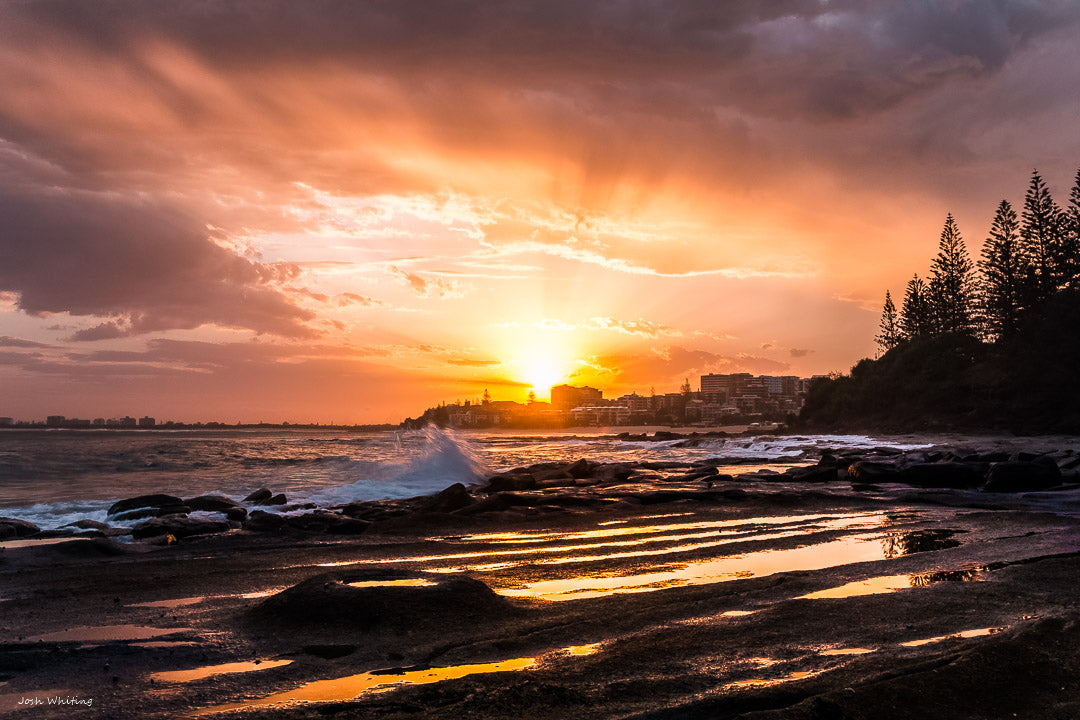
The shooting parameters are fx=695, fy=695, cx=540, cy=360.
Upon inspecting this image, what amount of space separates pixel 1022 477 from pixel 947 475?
7.22 feet

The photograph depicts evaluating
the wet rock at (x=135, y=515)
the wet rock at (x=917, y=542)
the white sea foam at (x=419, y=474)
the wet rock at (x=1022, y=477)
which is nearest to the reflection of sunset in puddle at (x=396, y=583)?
the wet rock at (x=917, y=542)

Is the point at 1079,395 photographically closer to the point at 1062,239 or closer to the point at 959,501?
the point at 1062,239

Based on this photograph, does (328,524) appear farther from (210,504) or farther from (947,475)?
(947,475)

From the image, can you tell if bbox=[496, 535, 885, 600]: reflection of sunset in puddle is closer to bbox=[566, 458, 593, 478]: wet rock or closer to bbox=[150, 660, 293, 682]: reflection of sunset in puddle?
bbox=[150, 660, 293, 682]: reflection of sunset in puddle

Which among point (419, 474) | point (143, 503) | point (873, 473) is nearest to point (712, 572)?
point (143, 503)

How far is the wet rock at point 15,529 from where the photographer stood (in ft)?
45.9

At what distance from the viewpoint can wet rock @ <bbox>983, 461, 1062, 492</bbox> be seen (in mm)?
20750

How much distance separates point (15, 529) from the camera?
562 inches

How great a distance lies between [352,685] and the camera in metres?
4.96

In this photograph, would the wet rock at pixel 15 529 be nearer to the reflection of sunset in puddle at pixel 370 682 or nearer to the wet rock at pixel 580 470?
the reflection of sunset in puddle at pixel 370 682

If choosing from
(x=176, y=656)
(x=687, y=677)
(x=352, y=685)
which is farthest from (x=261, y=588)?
(x=687, y=677)

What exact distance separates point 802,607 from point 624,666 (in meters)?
2.53

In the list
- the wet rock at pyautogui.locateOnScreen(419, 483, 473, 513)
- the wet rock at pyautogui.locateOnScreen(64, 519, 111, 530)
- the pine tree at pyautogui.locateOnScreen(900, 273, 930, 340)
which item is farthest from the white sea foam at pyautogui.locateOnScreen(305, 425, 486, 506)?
the pine tree at pyautogui.locateOnScreen(900, 273, 930, 340)

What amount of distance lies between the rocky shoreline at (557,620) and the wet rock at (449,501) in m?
2.69
